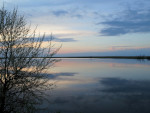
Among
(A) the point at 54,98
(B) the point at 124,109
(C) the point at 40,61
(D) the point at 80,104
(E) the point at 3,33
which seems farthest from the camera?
(A) the point at 54,98

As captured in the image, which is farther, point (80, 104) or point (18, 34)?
point (80, 104)

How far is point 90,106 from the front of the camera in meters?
15.0

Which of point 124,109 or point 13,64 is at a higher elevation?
point 13,64

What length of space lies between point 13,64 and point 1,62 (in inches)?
29.3

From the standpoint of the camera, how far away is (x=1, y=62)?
864 centimetres

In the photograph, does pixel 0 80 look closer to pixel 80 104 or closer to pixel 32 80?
pixel 32 80

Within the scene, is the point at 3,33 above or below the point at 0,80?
above

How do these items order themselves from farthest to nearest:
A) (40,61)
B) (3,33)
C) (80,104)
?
(80,104), (40,61), (3,33)

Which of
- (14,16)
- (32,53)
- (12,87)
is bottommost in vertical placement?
(12,87)

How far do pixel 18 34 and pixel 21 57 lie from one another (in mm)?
1374

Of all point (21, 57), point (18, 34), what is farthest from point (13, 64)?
point (18, 34)

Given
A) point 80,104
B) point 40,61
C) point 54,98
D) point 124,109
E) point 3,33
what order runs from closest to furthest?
point 3,33 → point 40,61 → point 124,109 → point 80,104 → point 54,98

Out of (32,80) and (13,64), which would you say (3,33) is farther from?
(32,80)

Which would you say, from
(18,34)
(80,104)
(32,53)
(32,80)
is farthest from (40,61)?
(80,104)
